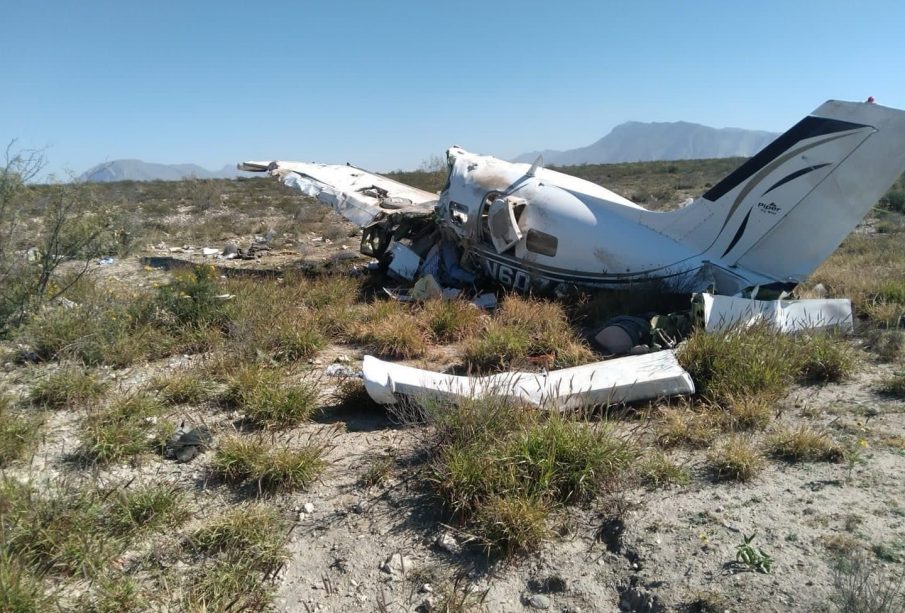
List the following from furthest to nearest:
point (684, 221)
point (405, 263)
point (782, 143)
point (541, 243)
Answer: point (405, 263)
point (541, 243)
point (684, 221)
point (782, 143)

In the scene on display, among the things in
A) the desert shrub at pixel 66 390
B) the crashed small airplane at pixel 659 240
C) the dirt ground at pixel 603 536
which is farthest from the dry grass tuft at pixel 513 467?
the desert shrub at pixel 66 390

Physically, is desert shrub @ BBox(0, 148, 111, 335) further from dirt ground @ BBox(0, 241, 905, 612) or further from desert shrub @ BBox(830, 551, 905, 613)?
desert shrub @ BBox(830, 551, 905, 613)

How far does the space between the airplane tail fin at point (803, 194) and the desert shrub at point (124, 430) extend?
6.95 m

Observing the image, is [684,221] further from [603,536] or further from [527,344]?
[603,536]

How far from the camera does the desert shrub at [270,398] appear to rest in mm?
4867

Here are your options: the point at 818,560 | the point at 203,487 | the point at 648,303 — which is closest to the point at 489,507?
the point at 818,560

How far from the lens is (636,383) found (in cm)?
485

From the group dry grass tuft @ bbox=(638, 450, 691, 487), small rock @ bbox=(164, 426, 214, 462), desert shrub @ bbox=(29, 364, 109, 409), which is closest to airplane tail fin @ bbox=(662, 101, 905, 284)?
dry grass tuft @ bbox=(638, 450, 691, 487)

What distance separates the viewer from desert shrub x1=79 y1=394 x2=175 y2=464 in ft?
14.0

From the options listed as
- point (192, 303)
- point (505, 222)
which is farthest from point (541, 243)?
point (192, 303)

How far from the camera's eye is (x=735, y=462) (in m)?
3.91

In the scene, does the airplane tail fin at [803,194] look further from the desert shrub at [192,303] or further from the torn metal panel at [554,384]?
the desert shrub at [192,303]

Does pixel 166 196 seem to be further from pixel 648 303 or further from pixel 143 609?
pixel 143 609

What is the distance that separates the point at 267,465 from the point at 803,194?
700 cm
